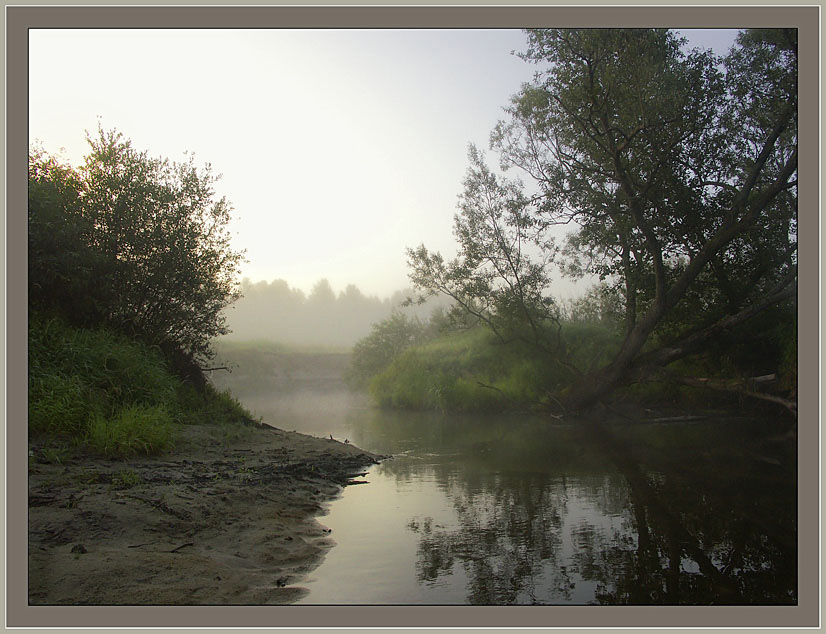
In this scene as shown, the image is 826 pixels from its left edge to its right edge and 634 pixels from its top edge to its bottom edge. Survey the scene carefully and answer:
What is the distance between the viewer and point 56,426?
7.82 meters

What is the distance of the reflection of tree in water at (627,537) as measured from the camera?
14.6 ft

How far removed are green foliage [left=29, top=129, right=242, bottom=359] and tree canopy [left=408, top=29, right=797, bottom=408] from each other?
29.2 feet

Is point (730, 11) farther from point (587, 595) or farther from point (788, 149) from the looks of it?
point (788, 149)

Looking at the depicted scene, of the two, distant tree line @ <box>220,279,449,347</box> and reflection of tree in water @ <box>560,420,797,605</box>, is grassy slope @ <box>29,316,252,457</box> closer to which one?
reflection of tree in water @ <box>560,420,797,605</box>

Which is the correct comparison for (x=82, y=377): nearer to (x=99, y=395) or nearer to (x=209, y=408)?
(x=99, y=395)

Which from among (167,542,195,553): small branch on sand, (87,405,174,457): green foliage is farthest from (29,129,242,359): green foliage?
(167,542,195,553): small branch on sand

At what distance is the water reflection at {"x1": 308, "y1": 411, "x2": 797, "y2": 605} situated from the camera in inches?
175

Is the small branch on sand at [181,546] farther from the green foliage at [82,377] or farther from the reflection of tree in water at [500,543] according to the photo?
the green foliage at [82,377]

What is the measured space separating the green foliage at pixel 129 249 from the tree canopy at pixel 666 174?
891 centimetres

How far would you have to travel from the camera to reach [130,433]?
26.9 feet

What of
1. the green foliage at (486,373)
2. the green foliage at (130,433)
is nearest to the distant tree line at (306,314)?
the green foliage at (486,373)

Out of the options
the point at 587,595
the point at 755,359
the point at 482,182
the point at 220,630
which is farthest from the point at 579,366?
the point at 220,630

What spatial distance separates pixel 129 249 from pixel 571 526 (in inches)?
430

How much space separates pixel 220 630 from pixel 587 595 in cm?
267
